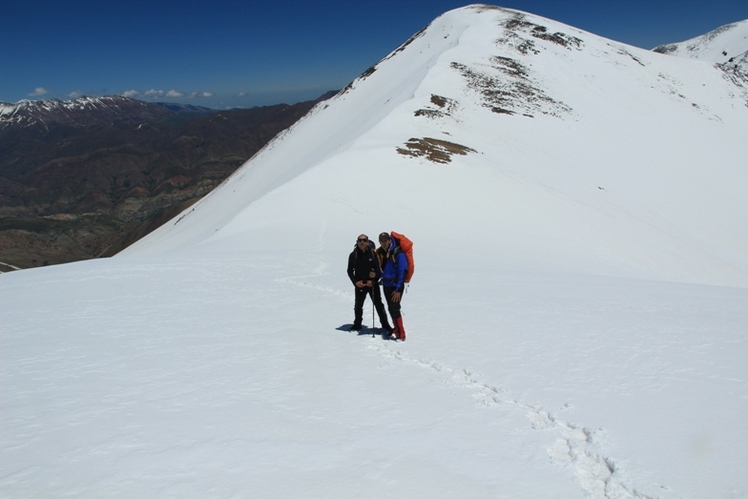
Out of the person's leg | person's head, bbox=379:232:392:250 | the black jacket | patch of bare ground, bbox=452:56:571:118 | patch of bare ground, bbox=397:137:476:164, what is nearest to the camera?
person's head, bbox=379:232:392:250

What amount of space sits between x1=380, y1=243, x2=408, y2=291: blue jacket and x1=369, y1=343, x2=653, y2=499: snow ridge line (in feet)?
7.37

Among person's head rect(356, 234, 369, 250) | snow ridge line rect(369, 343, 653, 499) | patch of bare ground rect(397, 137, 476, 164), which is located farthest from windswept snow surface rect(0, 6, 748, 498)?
patch of bare ground rect(397, 137, 476, 164)

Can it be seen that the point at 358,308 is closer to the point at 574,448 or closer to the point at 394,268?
the point at 394,268

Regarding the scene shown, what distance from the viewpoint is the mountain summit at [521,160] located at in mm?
24359

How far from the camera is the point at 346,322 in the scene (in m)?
10.2

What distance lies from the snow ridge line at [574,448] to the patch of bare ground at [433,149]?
28.2 metres

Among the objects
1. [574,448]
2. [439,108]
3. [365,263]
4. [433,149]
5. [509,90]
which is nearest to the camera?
[574,448]

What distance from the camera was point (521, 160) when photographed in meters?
42.6

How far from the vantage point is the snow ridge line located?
175 inches

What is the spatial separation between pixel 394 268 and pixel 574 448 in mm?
4537

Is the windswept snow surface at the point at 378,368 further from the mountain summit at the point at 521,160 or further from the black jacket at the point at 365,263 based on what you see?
the black jacket at the point at 365,263

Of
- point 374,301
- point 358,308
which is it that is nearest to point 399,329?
point 374,301

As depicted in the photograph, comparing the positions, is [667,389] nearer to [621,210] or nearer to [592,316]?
[592,316]

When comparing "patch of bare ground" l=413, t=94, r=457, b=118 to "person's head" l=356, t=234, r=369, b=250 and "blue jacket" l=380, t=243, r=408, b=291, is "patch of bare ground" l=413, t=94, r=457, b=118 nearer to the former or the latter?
"person's head" l=356, t=234, r=369, b=250
